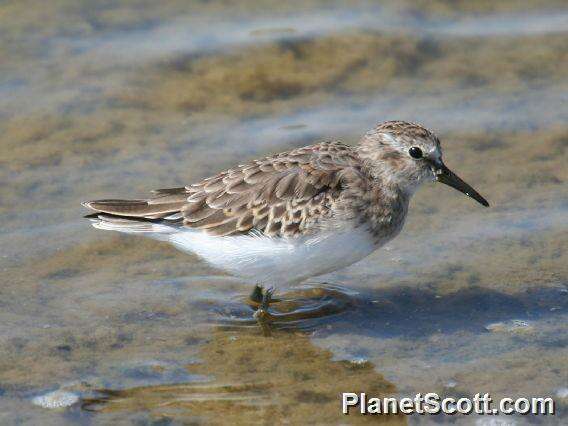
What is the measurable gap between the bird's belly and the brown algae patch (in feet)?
2.01

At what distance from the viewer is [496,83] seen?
45.8ft

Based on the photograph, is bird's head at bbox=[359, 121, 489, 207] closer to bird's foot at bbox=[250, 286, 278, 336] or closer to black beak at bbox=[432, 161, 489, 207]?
black beak at bbox=[432, 161, 489, 207]

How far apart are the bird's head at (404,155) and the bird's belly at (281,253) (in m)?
0.70

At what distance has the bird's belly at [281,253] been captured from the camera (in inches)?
365

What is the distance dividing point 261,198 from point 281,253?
546 mm

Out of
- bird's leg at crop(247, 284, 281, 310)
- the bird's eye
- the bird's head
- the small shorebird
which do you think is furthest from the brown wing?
bird's leg at crop(247, 284, 281, 310)

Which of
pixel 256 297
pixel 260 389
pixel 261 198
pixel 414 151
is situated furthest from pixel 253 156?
pixel 260 389

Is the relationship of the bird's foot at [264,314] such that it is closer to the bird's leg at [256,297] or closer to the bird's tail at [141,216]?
the bird's leg at [256,297]

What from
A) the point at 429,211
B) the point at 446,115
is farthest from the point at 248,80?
the point at 429,211

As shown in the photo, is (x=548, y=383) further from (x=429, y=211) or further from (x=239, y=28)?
(x=239, y=28)

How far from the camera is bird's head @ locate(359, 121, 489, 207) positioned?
9750mm

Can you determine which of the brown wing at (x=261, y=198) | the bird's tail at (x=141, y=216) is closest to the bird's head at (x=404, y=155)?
the brown wing at (x=261, y=198)

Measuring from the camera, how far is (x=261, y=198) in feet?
31.3

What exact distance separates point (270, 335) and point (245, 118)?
4226 millimetres
